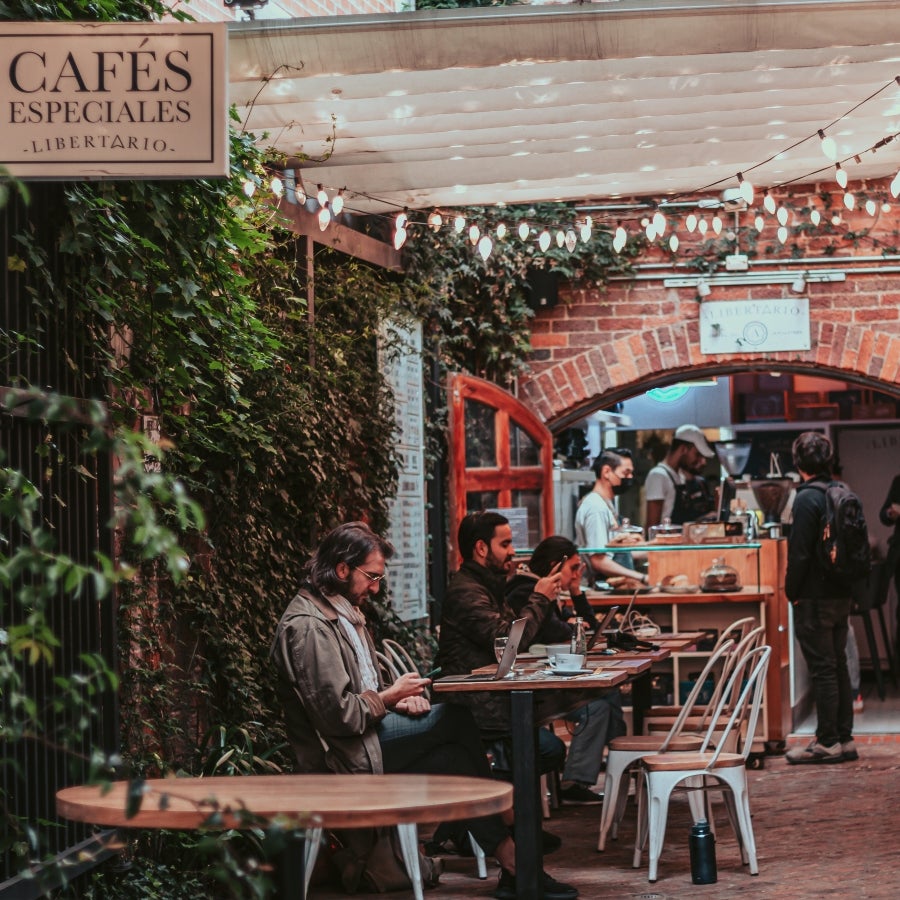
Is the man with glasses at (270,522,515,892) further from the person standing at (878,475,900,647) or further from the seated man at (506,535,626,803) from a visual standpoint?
the person standing at (878,475,900,647)

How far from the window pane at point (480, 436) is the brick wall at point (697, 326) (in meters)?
0.93

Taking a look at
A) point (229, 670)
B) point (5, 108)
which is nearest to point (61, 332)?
point (5, 108)

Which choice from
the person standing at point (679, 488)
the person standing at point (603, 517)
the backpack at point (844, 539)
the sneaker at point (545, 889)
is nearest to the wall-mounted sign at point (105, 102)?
the sneaker at point (545, 889)

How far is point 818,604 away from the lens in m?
8.35

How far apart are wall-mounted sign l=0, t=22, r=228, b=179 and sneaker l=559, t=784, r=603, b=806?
4919 millimetres

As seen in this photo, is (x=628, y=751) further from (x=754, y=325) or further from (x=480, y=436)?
(x=754, y=325)

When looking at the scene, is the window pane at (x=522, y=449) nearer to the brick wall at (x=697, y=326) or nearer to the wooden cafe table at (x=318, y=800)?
the brick wall at (x=697, y=326)

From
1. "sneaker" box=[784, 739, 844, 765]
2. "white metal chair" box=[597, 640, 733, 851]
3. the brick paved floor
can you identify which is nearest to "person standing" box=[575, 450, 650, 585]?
"sneaker" box=[784, 739, 844, 765]

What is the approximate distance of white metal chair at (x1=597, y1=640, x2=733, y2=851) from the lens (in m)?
6.16

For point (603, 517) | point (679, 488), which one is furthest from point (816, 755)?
point (679, 488)

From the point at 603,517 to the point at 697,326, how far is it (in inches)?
55.8

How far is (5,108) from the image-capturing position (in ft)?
11.5

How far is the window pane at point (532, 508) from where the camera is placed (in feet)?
30.5

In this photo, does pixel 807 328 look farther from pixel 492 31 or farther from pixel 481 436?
pixel 492 31
